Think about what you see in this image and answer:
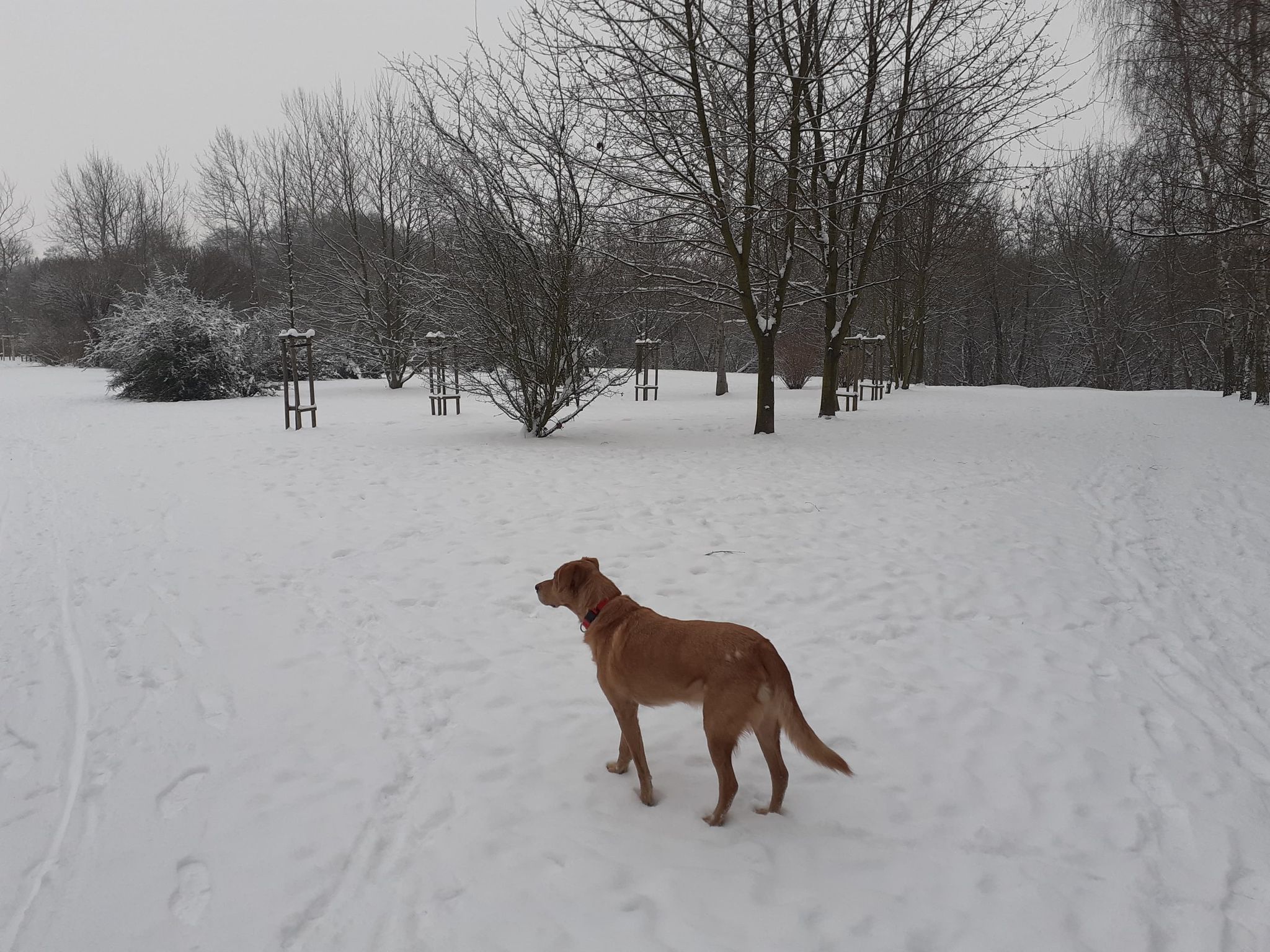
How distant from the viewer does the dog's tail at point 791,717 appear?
2.30 metres

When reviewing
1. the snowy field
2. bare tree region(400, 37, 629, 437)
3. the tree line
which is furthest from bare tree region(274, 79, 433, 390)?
the snowy field

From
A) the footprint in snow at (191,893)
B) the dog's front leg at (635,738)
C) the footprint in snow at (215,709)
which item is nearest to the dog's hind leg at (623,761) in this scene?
the dog's front leg at (635,738)

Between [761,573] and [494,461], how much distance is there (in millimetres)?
5139

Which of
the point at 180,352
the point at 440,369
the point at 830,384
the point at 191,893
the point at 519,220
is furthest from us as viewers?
the point at 180,352

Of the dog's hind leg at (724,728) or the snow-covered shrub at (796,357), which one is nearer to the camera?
the dog's hind leg at (724,728)

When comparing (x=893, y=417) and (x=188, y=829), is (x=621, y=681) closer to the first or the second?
(x=188, y=829)

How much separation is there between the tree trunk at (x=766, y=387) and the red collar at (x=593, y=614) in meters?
9.68

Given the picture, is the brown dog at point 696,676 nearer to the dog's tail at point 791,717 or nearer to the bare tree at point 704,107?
the dog's tail at point 791,717

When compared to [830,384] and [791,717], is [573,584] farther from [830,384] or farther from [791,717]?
[830,384]

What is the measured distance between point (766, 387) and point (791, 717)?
404 inches

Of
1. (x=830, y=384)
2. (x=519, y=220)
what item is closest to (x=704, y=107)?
(x=519, y=220)

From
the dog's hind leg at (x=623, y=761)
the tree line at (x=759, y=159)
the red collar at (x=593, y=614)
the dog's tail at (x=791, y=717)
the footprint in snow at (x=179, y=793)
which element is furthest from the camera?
the tree line at (x=759, y=159)

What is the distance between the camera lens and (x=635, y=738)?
8.63 ft

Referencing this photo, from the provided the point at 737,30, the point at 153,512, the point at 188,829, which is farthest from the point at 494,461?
the point at 737,30
